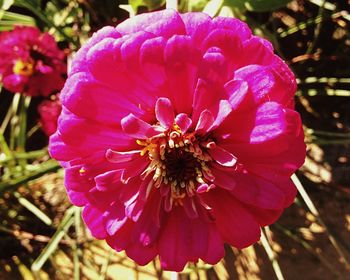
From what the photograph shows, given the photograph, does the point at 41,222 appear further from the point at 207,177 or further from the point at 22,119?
the point at 207,177

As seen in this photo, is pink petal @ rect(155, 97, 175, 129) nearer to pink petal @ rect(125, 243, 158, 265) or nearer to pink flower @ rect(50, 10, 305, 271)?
pink flower @ rect(50, 10, 305, 271)

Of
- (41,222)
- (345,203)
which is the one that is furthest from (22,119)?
(345,203)

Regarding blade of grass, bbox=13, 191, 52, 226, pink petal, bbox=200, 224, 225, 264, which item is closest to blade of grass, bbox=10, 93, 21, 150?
blade of grass, bbox=13, 191, 52, 226

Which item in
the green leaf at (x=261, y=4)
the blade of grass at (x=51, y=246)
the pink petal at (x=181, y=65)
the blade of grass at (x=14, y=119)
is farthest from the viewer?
the blade of grass at (x=14, y=119)

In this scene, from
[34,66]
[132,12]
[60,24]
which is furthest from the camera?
[60,24]

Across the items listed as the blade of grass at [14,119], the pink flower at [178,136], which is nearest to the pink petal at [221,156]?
the pink flower at [178,136]

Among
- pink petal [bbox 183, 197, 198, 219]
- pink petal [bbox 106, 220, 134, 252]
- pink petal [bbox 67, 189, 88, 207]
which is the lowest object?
pink petal [bbox 106, 220, 134, 252]

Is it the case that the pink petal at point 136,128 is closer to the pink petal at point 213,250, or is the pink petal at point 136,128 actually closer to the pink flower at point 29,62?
the pink petal at point 213,250
